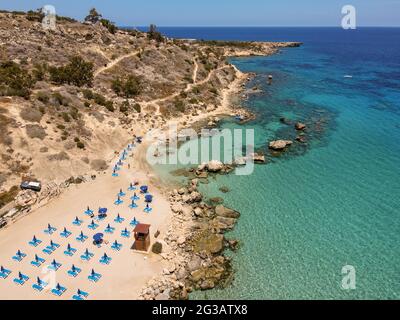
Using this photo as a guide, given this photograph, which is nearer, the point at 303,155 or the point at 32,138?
the point at 32,138

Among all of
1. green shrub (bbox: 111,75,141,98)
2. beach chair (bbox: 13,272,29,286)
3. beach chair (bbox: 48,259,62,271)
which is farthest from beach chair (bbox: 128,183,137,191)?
green shrub (bbox: 111,75,141,98)

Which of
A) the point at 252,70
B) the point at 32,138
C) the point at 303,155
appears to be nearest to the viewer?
the point at 32,138

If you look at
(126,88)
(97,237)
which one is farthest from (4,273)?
(126,88)

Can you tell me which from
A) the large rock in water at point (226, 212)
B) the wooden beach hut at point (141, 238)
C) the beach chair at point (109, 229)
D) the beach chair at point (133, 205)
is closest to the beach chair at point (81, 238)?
the beach chair at point (109, 229)

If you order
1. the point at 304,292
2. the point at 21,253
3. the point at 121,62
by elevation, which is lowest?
the point at 304,292

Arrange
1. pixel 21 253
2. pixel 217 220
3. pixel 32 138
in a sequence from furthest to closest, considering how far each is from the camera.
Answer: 1. pixel 32 138
2. pixel 217 220
3. pixel 21 253

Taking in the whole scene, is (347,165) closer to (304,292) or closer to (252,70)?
(304,292)
